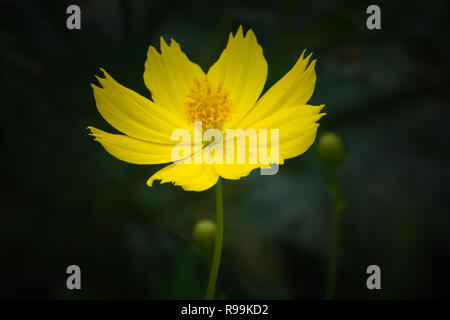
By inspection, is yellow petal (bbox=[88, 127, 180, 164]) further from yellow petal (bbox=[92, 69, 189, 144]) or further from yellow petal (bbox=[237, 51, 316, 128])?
yellow petal (bbox=[237, 51, 316, 128])

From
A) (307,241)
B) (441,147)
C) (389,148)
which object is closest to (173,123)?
(307,241)

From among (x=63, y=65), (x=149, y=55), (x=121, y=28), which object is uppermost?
(x=121, y=28)

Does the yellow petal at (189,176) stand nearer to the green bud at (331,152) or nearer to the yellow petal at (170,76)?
the yellow petal at (170,76)

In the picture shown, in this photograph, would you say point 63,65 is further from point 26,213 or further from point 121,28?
point 26,213

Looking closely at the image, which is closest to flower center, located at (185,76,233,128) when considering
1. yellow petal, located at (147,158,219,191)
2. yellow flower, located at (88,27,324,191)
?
yellow flower, located at (88,27,324,191)

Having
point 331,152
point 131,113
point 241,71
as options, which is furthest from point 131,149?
point 331,152

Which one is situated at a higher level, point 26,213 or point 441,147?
point 441,147

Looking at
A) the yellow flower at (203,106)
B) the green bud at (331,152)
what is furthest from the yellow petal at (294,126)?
the green bud at (331,152)
